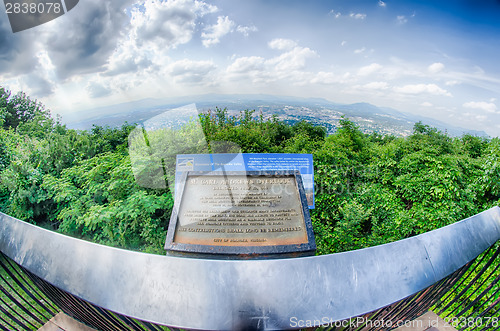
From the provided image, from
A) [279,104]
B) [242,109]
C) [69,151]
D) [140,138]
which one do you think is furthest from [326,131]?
[69,151]

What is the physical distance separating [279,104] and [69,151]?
6083 millimetres

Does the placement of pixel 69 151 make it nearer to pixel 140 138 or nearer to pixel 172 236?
pixel 140 138

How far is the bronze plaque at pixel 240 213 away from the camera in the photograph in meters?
2.60

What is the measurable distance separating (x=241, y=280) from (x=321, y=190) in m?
3.70

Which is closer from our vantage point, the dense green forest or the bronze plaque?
the bronze plaque

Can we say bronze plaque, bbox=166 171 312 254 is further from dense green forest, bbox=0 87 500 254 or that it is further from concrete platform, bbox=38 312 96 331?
dense green forest, bbox=0 87 500 254

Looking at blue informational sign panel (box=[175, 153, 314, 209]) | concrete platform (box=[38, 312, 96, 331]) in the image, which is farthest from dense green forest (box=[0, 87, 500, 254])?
concrete platform (box=[38, 312, 96, 331])

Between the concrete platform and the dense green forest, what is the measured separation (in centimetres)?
179

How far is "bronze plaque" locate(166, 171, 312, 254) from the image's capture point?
2.60m

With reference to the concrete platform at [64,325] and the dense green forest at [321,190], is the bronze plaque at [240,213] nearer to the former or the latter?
the concrete platform at [64,325]

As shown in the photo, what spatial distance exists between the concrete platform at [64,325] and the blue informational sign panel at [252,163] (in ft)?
8.10

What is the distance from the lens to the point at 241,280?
1.27 m

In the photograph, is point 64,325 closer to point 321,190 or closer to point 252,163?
point 252,163

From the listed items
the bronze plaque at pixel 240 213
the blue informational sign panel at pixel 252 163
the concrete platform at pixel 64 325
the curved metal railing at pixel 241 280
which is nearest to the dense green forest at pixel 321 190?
the blue informational sign panel at pixel 252 163
